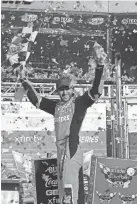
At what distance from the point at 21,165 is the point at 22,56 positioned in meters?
0.60

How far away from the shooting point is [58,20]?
2.06 metres

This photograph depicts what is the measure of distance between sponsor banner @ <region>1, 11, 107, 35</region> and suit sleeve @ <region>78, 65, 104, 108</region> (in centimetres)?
29

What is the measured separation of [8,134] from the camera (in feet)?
6.63

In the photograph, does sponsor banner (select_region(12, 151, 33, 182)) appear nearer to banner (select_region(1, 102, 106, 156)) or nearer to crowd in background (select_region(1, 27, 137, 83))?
banner (select_region(1, 102, 106, 156))

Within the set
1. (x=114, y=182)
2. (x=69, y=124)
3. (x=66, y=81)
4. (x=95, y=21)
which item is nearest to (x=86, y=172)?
(x=114, y=182)

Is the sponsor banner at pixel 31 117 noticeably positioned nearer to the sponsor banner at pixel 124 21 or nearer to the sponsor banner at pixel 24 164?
the sponsor banner at pixel 24 164

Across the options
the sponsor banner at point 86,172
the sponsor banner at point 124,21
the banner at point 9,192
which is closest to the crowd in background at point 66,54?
the sponsor banner at point 124,21

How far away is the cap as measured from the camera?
79.4 inches

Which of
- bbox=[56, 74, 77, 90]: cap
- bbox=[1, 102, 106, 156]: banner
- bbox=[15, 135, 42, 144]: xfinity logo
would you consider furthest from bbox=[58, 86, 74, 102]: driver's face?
bbox=[15, 135, 42, 144]: xfinity logo

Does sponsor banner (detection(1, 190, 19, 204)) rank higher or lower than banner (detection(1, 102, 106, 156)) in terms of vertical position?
lower

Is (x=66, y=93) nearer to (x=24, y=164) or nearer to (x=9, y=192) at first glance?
(x=24, y=164)

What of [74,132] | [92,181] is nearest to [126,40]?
[74,132]

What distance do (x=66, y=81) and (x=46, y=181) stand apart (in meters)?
0.55

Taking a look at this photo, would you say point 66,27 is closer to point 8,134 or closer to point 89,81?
point 89,81
